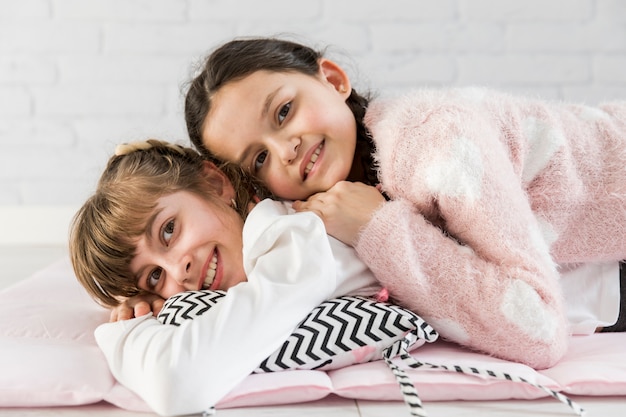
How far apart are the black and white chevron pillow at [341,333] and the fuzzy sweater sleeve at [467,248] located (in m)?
0.06

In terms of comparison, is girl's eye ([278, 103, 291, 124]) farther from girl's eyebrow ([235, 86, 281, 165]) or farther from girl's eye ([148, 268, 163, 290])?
girl's eye ([148, 268, 163, 290])

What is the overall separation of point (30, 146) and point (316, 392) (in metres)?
2.03

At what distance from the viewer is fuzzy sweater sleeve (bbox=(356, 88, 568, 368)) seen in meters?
1.11

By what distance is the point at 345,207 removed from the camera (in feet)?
4.12

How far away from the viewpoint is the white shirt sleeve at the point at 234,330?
3.10ft

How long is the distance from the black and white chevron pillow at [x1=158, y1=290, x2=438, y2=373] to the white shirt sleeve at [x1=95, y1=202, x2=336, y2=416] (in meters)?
0.02

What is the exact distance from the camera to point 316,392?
3.23 feet

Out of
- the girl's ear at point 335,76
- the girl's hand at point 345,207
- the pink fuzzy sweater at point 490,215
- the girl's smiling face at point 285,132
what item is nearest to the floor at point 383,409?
the pink fuzzy sweater at point 490,215

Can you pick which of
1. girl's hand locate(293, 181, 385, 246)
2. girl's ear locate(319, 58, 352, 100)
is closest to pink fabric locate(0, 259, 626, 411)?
girl's hand locate(293, 181, 385, 246)

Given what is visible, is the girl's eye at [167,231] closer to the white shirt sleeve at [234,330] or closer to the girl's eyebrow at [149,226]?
the girl's eyebrow at [149,226]

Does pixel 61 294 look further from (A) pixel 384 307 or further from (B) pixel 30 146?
(B) pixel 30 146

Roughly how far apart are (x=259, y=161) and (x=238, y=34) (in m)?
1.27

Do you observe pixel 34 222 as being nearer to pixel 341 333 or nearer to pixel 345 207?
pixel 345 207

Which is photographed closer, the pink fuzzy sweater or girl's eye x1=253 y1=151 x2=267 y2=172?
the pink fuzzy sweater
